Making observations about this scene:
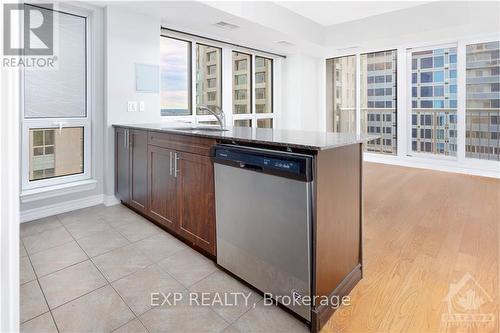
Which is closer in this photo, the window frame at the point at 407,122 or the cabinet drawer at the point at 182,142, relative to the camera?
the cabinet drawer at the point at 182,142

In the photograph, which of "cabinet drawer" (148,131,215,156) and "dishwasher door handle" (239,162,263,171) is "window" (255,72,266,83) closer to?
"cabinet drawer" (148,131,215,156)

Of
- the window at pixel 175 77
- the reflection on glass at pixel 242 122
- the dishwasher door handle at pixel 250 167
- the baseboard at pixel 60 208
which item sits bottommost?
the baseboard at pixel 60 208

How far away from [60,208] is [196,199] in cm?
199

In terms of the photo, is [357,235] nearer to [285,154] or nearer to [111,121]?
[285,154]

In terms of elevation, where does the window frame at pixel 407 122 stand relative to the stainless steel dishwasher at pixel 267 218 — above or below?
above

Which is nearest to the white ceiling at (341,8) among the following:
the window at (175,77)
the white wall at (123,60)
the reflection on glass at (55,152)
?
the window at (175,77)

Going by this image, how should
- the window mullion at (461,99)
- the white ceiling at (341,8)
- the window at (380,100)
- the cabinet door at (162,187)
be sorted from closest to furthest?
the cabinet door at (162,187) → the white ceiling at (341,8) → the window mullion at (461,99) → the window at (380,100)

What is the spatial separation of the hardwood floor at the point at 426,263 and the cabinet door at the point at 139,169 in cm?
208

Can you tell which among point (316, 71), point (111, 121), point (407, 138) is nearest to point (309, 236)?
point (111, 121)

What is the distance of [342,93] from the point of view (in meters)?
7.33

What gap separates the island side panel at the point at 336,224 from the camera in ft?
5.06

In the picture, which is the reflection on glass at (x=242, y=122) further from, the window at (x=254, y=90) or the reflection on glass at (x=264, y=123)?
the reflection on glass at (x=264, y=123)

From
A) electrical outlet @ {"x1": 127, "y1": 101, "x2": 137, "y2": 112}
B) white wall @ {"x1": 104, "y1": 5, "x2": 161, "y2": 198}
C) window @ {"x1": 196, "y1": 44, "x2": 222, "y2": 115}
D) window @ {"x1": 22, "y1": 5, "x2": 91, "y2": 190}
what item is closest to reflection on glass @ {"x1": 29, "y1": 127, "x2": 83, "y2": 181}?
window @ {"x1": 22, "y1": 5, "x2": 91, "y2": 190}

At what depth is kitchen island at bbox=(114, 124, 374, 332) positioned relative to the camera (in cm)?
155
